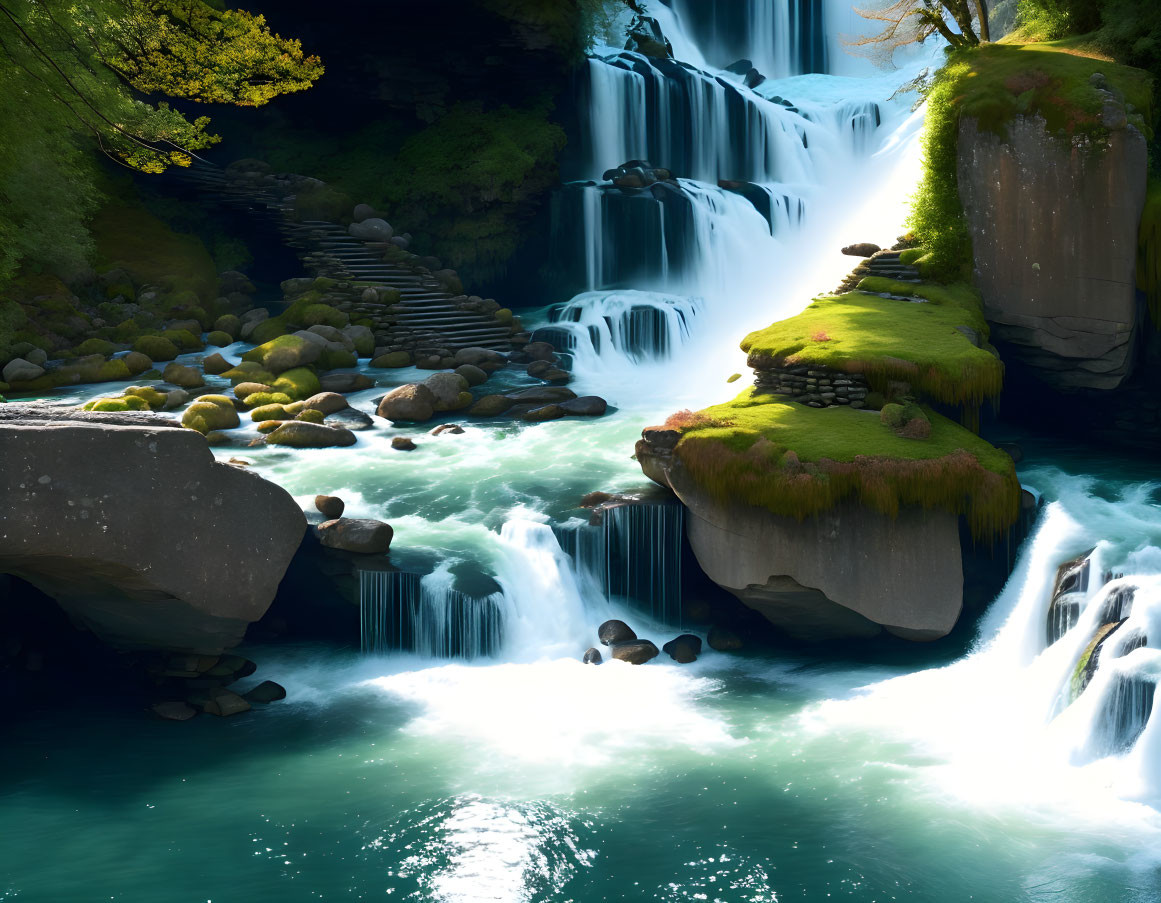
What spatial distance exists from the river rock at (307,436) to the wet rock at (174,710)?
6.54 metres

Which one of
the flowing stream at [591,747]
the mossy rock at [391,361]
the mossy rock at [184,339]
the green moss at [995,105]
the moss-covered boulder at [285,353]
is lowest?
the flowing stream at [591,747]

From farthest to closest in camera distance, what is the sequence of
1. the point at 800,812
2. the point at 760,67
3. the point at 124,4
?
the point at 760,67
the point at 124,4
the point at 800,812

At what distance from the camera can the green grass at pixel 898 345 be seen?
14.0 meters

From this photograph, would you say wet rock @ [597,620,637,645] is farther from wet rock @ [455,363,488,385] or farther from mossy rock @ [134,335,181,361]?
mossy rock @ [134,335,181,361]

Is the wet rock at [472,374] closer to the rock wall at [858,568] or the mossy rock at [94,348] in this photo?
the mossy rock at [94,348]

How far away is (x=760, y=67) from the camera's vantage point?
3547 cm

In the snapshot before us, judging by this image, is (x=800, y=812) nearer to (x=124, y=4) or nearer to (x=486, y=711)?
(x=486, y=711)

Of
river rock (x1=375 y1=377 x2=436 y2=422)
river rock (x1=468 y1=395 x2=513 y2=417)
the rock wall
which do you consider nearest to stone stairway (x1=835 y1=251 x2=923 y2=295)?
river rock (x1=468 y1=395 x2=513 y2=417)

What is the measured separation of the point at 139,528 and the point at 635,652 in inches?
217

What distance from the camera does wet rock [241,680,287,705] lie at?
11234 millimetres

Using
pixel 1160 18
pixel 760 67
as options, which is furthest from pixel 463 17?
pixel 1160 18

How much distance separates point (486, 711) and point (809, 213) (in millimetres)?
18616

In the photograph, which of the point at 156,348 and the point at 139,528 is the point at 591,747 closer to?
the point at 139,528

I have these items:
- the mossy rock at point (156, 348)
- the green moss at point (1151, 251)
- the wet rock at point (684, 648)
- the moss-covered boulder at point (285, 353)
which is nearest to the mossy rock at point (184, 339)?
the mossy rock at point (156, 348)
